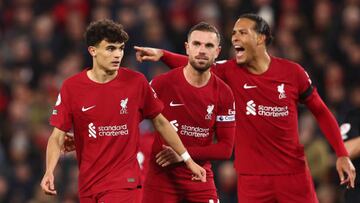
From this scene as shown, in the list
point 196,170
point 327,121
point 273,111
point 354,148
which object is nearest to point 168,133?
point 196,170

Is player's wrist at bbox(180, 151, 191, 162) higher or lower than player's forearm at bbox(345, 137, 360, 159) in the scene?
lower

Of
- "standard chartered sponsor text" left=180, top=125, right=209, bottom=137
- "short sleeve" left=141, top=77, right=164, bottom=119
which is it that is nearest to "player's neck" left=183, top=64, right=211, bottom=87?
"standard chartered sponsor text" left=180, top=125, right=209, bottom=137

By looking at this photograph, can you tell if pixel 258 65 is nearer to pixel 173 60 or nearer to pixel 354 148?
pixel 173 60

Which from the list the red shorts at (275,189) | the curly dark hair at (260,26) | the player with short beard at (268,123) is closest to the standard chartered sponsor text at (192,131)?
the player with short beard at (268,123)

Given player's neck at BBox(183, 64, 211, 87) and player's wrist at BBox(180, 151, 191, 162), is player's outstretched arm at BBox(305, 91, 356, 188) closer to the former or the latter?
player's neck at BBox(183, 64, 211, 87)

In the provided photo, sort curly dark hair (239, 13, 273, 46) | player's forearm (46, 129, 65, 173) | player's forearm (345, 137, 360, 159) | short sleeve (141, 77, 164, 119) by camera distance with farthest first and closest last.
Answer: curly dark hair (239, 13, 273, 46) → player's forearm (345, 137, 360, 159) → short sleeve (141, 77, 164, 119) → player's forearm (46, 129, 65, 173)

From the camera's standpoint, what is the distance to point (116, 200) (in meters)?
9.21

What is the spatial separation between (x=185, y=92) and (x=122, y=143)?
0.87 m

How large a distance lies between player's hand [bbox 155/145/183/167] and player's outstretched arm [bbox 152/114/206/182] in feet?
0.21

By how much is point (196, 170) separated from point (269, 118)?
1.12 m

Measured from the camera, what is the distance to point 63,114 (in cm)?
934

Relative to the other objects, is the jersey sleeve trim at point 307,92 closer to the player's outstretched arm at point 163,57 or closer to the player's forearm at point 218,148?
the player's forearm at point 218,148

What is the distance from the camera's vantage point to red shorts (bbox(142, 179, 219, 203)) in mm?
9836

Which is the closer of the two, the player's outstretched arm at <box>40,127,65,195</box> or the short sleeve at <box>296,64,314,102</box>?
the player's outstretched arm at <box>40,127,65,195</box>
